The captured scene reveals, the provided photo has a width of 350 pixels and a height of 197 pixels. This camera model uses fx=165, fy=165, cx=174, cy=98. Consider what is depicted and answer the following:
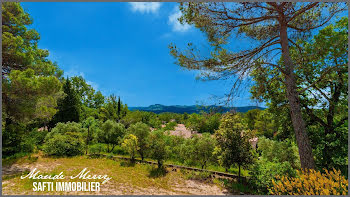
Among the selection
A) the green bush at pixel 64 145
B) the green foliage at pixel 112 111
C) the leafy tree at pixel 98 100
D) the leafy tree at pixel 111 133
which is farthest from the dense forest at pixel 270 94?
the leafy tree at pixel 98 100

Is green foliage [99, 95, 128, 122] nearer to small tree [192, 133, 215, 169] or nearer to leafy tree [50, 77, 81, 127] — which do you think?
leafy tree [50, 77, 81, 127]

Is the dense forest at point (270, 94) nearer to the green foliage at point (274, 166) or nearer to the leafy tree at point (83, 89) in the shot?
the green foliage at point (274, 166)

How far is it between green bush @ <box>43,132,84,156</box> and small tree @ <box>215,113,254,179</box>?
9850 millimetres

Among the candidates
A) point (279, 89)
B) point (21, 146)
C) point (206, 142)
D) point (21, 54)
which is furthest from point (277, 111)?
point (21, 146)

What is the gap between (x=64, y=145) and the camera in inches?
432

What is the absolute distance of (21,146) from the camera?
1020 centimetres

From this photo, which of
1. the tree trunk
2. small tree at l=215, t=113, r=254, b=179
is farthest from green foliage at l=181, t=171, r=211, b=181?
the tree trunk

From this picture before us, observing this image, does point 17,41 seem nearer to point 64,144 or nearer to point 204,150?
point 64,144

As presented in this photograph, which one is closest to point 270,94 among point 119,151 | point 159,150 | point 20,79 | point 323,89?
point 323,89

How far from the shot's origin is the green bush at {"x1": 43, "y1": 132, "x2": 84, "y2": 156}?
35.1 feet

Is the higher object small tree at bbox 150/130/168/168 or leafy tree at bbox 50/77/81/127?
leafy tree at bbox 50/77/81/127

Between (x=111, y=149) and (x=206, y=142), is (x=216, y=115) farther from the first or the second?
(x=111, y=149)

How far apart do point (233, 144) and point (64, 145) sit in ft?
35.0

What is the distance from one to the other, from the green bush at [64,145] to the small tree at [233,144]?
32.3 feet
